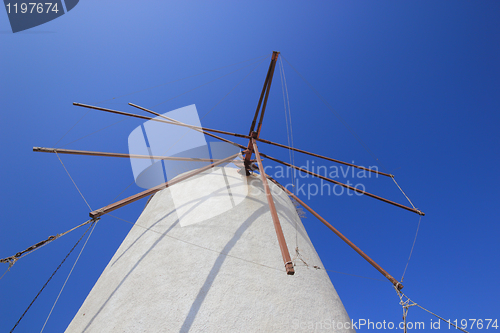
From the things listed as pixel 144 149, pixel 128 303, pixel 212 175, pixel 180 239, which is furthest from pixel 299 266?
pixel 144 149

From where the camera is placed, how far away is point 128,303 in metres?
4.00

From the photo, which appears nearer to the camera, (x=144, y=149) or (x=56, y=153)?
(x=56, y=153)

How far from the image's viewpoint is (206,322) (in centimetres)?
373

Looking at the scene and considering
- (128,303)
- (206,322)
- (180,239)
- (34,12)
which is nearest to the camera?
(206,322)

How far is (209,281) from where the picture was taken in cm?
431

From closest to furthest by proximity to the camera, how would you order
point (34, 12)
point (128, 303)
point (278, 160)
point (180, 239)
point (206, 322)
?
point (206, 322)
point (128, 303)
point (180, 239)
point (34, 12)
point (278, 160)

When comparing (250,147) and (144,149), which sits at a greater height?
(144,149)

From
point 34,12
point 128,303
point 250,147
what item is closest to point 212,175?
point 250,147

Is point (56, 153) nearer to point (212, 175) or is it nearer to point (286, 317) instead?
point (212, 175)

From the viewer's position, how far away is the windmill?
3.81 meters

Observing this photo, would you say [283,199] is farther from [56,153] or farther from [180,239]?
[56,153]

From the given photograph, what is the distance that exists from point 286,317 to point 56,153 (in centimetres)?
637

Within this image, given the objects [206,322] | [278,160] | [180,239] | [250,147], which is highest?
[250,147]

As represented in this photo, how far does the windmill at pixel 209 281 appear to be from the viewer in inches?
150
